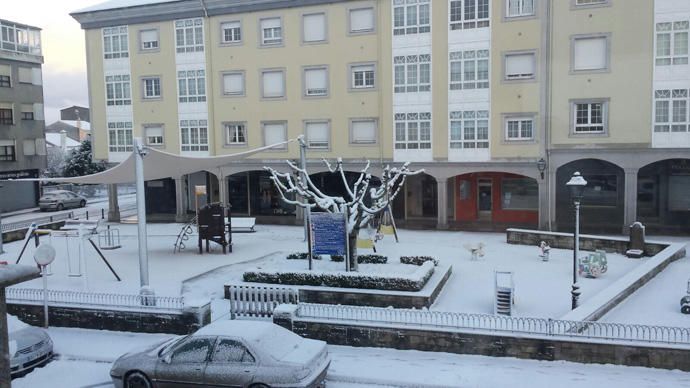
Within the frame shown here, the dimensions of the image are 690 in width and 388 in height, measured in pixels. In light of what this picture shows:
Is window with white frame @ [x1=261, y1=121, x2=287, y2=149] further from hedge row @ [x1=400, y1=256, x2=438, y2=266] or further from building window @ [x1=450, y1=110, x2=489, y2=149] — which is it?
hedge row @ [x1=400, y1=256, x2=438, y2=266]

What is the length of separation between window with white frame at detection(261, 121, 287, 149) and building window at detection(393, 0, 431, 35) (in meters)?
7.62

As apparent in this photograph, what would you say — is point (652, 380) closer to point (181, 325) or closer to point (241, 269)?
point (181, 325)

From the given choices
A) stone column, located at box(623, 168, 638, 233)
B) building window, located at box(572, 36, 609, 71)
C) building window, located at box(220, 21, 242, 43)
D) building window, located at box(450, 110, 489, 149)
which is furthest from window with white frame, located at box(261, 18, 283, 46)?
stone column, located at box(623, 168, 638, 233)

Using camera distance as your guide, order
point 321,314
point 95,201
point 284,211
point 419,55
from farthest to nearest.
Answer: point 95,201, point 284,211, point 419,55, point 321,314

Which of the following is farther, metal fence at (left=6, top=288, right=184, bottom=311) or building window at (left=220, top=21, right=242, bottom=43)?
building window at (left=220, top=21, right=242, bottom=43)

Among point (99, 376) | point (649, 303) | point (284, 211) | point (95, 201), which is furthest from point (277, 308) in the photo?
point (95, 201)

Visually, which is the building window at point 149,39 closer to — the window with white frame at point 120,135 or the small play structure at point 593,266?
the window with white frame at point 120,135

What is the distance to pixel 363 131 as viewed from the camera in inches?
1198

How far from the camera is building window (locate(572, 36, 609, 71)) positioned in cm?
2602

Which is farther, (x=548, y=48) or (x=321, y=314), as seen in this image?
(x=548, y=48)

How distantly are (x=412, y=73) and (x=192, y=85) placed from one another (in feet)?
40.0

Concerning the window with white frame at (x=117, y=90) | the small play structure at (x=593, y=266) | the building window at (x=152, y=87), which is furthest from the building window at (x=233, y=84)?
the small play structure at (x=593, y=266)

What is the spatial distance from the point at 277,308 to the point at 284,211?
20630 mm

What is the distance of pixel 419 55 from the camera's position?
2875 centimetres
